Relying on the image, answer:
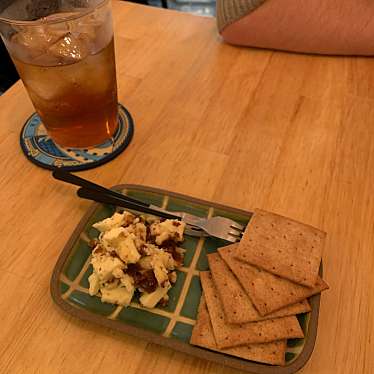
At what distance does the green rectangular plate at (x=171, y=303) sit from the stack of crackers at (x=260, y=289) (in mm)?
12

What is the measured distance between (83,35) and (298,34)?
0.55 metres

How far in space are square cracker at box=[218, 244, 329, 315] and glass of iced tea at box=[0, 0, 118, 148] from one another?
0.36m

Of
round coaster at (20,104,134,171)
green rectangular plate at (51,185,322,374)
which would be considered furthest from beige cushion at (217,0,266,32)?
green rectangular plate at (51,185,322,374)

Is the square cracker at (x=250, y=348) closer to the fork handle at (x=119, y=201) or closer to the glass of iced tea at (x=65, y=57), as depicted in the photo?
the fork handle at (x=119, y=201)

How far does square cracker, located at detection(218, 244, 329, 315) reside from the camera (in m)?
0.48

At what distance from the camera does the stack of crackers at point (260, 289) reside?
463 millimetres

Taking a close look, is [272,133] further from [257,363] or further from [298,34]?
[257,363]

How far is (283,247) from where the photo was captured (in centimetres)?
53

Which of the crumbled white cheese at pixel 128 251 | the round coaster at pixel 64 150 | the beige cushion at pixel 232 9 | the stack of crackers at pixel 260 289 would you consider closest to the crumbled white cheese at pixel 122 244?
the crumbled white cheese at pixel 128 251

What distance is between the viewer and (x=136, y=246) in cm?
53

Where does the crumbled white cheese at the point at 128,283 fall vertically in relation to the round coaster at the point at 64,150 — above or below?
above

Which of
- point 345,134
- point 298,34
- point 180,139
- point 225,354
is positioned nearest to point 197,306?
point 225,354

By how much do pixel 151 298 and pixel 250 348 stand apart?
14 centimetres

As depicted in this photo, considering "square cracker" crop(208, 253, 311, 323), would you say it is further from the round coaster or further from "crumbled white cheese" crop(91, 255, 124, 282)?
the round coaster
